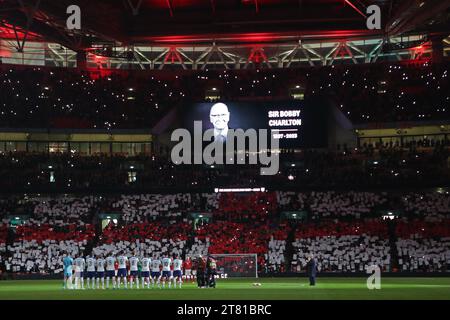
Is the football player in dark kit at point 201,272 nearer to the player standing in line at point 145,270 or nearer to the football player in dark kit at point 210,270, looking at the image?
the football player in dark kit at point 210,270

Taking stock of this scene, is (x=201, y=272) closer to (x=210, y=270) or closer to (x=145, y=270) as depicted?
(x=210, y=270)

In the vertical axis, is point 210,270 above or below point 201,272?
above

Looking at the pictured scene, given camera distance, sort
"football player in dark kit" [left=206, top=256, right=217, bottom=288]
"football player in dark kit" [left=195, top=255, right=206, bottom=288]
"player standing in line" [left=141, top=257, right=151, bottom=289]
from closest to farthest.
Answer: "football player in dark kit" [left=206, top=256, right=217, bottom=288], "football player in dark kit" [left=195, top=255, right=206, bottom=288], "player standing in line" [left=141, top=257, right=151, bottom=289]

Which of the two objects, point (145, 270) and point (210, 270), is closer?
point (210, 270)

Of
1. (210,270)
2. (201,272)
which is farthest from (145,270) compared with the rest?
(210,270)

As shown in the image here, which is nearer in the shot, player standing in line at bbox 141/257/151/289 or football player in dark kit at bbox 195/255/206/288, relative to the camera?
football player in dark kit at bbox 195/255/206/288

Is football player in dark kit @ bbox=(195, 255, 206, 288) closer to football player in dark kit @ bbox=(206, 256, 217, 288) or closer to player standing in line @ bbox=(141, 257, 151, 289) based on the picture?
football player in dark kit @ bbox=(206, 256, 217, 288)

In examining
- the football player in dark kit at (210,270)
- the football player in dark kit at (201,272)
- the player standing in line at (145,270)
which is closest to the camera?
the football player in dark kit at (210,270)

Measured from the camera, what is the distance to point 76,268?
40688 mm

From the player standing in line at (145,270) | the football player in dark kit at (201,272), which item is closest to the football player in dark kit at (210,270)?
the football player in dark kit at (201,272)

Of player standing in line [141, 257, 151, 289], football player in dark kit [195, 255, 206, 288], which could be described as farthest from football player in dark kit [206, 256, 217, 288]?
player standing in line [141, 257, 151, 289]

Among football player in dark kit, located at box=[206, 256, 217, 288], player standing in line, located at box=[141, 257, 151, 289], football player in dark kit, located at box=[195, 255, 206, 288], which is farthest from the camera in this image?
player standing in line, located at box=[141, 257, 151, 289]
